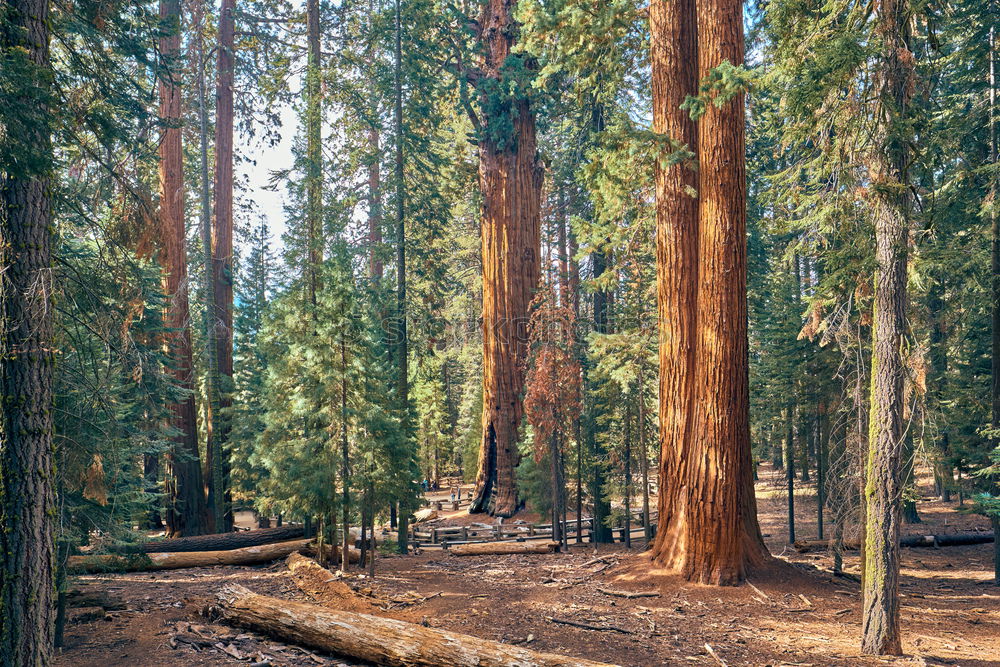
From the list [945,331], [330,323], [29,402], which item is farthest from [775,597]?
[945,331]

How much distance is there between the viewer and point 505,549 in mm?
15438

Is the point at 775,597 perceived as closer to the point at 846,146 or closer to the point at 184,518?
the point at 846,146

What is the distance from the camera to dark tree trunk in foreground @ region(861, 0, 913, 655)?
6867 millimetres

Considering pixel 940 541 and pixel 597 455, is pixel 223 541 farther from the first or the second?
pixel 940 541

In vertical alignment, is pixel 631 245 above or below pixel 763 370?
above

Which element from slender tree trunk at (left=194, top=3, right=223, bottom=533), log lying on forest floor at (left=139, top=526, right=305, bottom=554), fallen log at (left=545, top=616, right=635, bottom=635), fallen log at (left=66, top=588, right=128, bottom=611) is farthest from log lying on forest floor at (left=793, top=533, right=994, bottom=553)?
slender tree trunk at (left=194, top=3, right=223, bottom=533)

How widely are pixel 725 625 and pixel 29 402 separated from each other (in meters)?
8.09

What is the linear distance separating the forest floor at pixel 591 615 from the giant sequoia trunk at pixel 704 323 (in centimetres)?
76

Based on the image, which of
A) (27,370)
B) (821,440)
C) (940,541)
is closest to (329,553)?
(27,370)

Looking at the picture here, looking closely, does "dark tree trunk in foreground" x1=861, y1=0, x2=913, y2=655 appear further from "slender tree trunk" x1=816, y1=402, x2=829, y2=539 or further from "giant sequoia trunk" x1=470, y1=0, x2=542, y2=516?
"giant sequoia trunk" x1=470, y1=0, x2=542, y2=516

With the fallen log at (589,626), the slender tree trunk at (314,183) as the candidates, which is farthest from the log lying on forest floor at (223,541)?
the fallen log at (589,626)

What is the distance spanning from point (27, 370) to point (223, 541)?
9935 mm

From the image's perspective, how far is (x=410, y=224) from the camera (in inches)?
857

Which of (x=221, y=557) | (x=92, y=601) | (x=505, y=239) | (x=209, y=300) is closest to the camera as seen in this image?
(x=92, y=601)
